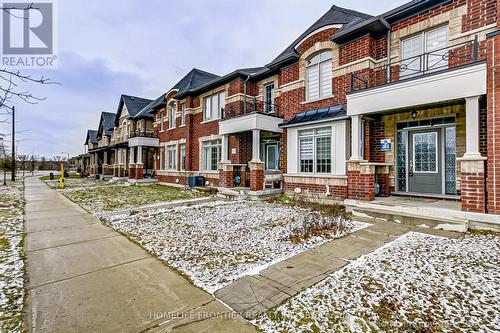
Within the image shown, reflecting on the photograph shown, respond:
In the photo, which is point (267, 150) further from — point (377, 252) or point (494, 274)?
point (494, 274)

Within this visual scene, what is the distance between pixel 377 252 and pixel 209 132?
528 inches

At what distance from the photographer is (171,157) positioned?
20578 millimetres

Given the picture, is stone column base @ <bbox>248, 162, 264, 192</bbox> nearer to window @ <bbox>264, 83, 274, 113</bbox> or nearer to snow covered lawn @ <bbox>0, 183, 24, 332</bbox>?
window @ <bbox>264, 83, 274, 113</bbox>

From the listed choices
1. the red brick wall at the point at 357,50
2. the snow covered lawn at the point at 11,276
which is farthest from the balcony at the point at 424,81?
the snow covered lawn at the point at 11,276

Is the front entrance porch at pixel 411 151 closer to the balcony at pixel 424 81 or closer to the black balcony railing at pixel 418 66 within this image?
the balcony at pixel 424 81

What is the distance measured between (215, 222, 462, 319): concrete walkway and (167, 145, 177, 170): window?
1695cm

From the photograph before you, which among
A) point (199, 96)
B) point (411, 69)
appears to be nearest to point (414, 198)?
point (411, 69)

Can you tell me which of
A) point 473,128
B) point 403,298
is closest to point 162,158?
point 473,128

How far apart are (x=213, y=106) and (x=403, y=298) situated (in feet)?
50.0

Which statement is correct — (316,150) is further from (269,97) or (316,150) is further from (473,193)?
(473,193)

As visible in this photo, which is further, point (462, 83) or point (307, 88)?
point (307, 88)

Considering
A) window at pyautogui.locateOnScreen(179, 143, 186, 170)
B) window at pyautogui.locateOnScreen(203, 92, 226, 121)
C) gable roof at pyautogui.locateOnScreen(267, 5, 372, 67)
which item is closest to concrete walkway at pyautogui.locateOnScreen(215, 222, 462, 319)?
gable roof at pyautogui.locateOnScreen(267, 5, 372, 67)

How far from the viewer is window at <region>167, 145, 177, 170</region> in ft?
65.6

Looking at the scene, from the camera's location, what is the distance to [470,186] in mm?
6191
